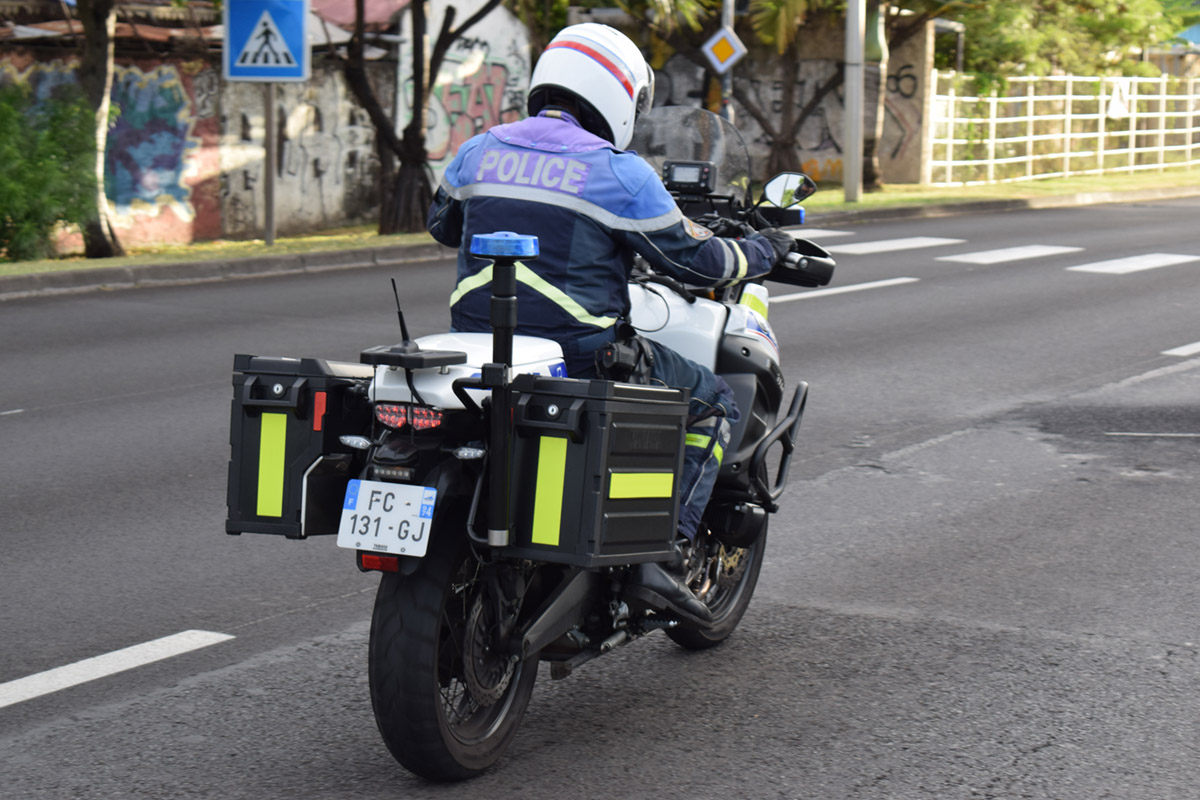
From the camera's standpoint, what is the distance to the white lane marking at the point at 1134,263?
15656 millimetres

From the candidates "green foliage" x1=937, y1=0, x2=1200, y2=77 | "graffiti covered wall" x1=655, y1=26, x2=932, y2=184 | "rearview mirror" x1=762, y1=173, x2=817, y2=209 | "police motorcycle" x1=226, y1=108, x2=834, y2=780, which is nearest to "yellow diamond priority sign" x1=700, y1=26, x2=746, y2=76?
"graffiti covered wall" x1=655, y1=26, x2=932, y2=184

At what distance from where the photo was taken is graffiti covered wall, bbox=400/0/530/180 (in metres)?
23.8

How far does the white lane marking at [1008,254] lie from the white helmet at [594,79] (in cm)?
1284

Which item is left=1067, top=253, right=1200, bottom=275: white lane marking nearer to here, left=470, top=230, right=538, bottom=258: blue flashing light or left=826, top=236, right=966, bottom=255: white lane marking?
left=826, top=236, right=966, bottom=255: white lane marking

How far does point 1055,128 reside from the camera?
31.8 meters

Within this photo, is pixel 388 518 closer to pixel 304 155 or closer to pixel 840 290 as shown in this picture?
pixel 840 290

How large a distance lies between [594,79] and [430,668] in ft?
4.97

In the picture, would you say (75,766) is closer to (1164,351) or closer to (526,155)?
(526,155)

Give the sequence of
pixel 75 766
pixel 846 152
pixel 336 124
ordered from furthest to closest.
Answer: pixel 846 152 → pixel 336 124 → pixel 75 766

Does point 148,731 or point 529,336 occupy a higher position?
point 529,336

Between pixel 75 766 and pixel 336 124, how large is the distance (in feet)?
61.4

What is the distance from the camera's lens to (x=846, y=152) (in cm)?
2436

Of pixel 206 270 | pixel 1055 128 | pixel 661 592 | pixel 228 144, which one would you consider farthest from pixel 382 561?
pixel 1055 128

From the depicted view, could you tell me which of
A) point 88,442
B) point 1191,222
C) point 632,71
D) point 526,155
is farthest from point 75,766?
point 1191,222
